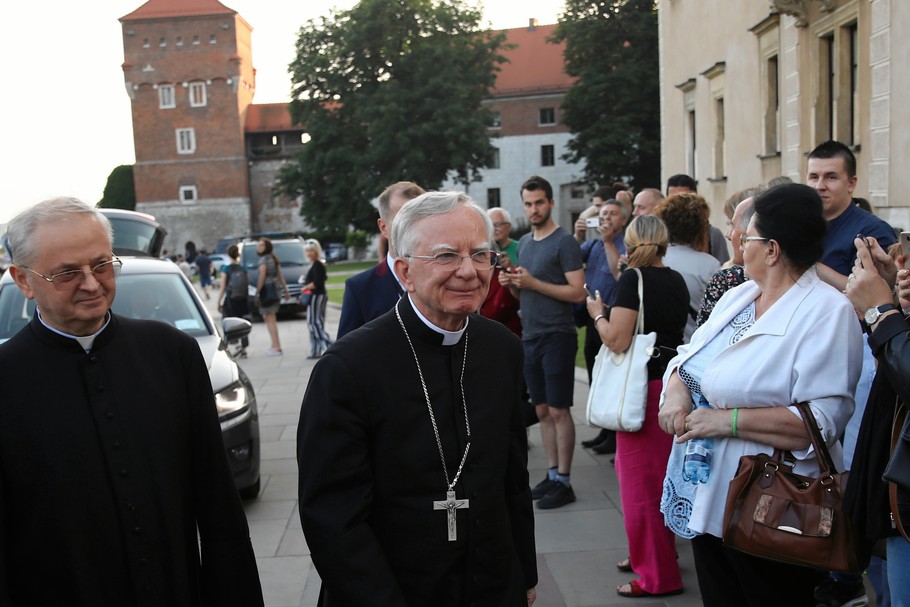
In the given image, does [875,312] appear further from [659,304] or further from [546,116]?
[546,116]

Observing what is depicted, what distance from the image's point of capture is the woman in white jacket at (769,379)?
3160 mm

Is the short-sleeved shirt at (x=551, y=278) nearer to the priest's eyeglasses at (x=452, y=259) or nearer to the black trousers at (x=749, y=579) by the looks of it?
the black trousers at (x=749, y=579)

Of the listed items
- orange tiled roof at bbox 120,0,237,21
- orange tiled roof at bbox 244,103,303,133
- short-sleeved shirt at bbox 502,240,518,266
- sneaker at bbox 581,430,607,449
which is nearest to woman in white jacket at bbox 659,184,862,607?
short-sleeved shirt at bbox 502,240,518,266

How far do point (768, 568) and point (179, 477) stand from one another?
2.00m

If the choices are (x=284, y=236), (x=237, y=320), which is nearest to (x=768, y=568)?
(x=237, y=320)

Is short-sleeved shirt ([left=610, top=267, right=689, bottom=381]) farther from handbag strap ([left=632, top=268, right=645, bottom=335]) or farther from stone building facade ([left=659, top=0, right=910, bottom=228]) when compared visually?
stone building facade ([left=659, top=0, right=910, bottom=228])

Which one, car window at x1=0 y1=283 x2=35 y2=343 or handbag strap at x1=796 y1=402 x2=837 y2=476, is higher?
car window at x1=0 y1=283 x2=35 y2=343

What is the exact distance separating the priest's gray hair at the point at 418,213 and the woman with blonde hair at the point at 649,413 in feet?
7.81

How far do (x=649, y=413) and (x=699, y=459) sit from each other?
1533mm

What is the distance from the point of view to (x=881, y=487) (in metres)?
2.90

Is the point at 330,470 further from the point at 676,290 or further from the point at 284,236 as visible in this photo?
the point at 284,236

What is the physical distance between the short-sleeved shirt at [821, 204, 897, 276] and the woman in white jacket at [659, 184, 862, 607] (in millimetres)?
1608

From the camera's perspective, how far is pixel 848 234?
495 cm

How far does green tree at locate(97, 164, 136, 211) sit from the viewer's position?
83125 mm
